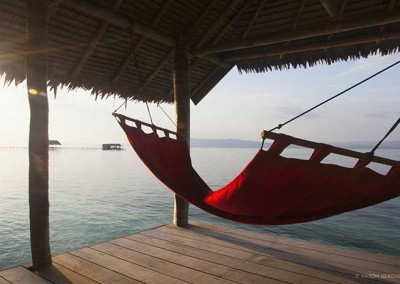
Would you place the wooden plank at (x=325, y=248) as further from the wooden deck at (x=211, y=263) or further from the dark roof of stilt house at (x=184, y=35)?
the dark roof of stilt house at (x=184, y=35)

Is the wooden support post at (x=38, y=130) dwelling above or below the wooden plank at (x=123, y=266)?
above

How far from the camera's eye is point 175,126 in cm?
471

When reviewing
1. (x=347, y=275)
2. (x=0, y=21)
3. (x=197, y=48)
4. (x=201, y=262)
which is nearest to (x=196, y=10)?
(x=197, y=48)

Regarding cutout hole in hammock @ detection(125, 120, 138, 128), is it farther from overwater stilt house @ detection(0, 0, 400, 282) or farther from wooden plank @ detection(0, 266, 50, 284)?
wooden plank @ detection(0, 266, 50, 284)

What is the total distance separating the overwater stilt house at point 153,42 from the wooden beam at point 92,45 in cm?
1

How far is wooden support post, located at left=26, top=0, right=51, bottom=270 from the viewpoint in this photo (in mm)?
2994

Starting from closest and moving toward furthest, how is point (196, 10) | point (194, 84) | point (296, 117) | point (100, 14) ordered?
point (296, 117)
point (100, 14)
point (196, 10)
point (194, 84)

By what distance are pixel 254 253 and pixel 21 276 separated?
234 centimetres

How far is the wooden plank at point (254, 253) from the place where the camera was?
3.11 meters

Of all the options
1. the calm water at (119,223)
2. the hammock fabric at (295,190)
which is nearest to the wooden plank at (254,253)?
the hammock fabric at (295,190)

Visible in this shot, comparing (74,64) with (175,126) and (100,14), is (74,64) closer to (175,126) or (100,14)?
(100,14)

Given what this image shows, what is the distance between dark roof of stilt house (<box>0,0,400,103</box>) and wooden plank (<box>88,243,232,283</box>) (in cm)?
194

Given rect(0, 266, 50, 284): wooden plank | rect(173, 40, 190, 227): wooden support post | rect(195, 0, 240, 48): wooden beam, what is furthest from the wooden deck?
rect(195, 0, 240, 48): wooden beam

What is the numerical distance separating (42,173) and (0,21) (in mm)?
1736
